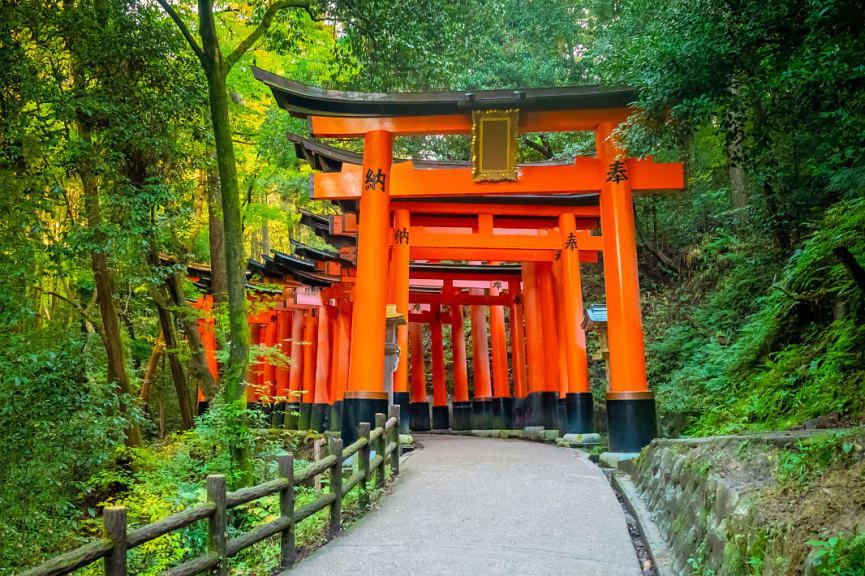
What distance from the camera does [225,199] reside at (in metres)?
8.83

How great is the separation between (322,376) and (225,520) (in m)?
16.1

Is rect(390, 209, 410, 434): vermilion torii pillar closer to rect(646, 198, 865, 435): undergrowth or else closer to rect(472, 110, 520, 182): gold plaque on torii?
rect(472, 110, 520, 182): gold plaque on torii

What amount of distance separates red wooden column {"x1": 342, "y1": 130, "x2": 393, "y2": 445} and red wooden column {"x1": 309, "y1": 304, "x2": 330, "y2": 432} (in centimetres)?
941

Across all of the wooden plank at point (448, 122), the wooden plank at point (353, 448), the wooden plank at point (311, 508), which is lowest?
the wooden plank at point (311, 508)

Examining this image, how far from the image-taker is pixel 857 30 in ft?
15.0

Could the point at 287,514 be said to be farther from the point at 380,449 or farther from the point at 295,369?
the point at 295,369

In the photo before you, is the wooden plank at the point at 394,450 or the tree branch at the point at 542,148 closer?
the wooden plank at the point at 394,450

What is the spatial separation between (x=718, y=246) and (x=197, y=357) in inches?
438

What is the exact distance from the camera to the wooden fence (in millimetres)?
3785

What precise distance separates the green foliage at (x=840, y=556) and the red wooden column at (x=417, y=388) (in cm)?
1931

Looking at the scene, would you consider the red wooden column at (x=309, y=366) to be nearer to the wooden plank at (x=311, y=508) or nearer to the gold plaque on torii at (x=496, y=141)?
the gold plaque on torii at (x=496, y=141)

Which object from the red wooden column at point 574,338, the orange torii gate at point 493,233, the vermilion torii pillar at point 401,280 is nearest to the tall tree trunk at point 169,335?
the orange torii gate at point 493,233

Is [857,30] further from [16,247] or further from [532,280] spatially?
[532,280]

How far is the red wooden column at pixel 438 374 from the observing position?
2164 cm
